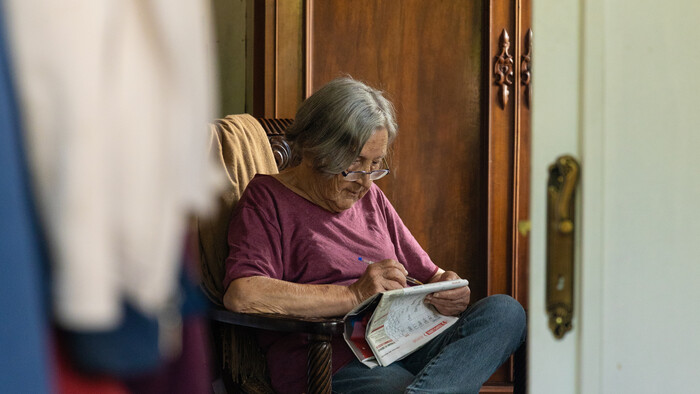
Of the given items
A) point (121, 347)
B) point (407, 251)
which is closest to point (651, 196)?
point (121, 347)

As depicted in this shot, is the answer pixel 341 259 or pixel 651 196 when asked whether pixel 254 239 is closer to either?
pixel 341 259

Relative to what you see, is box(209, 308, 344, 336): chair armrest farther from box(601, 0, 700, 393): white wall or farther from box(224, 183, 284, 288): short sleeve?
box(601, 0, 700, 393): white wall

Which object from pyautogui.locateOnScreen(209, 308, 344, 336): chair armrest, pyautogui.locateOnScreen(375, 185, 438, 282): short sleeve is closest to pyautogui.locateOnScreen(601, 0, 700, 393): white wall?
pyautogui.locateOnScreen(209, 308, 344, 336): chair armrest

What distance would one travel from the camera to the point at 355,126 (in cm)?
196

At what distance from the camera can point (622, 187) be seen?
3.03 ft

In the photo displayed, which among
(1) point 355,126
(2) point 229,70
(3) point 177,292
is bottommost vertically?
(3) point 177,292

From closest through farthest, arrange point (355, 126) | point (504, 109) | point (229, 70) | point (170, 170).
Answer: point (170, 170) → point (355, 126) → point (504, 109) → point (229, 70)

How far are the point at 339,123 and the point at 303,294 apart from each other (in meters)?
0.47

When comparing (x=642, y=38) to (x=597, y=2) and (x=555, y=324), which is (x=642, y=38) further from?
(x=555, y=324)

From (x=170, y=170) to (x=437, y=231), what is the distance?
226 centimetres

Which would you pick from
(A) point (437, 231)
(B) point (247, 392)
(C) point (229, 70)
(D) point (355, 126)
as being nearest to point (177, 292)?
(B) point (247, 392)

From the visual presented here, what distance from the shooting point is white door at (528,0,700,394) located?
915mm

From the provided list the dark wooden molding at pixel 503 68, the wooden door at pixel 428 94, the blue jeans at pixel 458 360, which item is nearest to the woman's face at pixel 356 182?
the blue jeans at pixel 458 360

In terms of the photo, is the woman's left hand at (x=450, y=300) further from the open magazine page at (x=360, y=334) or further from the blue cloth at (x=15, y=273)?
the blue cloth at (x=15, y=273)
